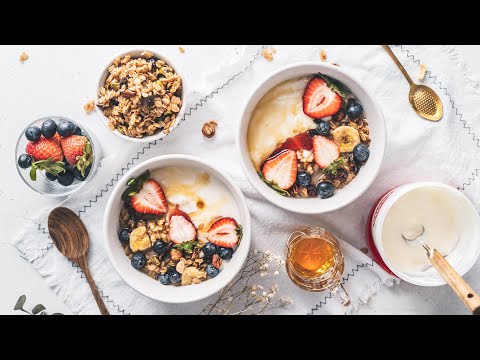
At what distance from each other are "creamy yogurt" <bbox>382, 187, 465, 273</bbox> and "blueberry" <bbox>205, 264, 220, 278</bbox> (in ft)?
1.64

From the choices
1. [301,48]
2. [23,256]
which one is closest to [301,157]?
[301,48]

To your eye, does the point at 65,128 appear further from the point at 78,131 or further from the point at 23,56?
the point at 23,56

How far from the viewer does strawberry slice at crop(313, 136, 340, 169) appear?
1585mm

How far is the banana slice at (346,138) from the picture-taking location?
1.58m

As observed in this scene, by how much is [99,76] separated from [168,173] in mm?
342

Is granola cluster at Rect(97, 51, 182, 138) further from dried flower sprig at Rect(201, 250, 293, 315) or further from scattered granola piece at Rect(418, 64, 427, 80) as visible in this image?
scattered granola piece at Rect(418, 64, 427, 80)

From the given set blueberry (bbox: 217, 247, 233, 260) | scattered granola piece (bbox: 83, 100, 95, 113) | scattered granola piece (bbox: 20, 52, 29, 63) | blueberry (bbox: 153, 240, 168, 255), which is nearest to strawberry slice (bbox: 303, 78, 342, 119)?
blueberry (bbox: 217, 247, 233, 260)

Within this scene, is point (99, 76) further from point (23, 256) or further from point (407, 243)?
point (407, 243)

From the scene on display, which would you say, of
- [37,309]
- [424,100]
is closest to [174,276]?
[37,309]

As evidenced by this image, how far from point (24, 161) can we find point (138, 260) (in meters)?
0.44

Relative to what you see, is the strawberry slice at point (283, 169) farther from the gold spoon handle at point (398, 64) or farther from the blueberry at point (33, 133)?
the blueberry at point (33, 133)

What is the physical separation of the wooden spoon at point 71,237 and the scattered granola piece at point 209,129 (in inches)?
18.5

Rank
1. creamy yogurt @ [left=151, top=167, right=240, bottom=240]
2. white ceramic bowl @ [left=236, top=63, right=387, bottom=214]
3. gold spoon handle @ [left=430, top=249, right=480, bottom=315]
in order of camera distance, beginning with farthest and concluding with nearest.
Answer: creamy yogurt @ [left=151, top=167, right=240, bottom=240] → white ceramic bowl @ [left=236, top=63, right=387, bottom=214] → gold spoon handle @ [left=430, top=249, right=480, bottom=315]

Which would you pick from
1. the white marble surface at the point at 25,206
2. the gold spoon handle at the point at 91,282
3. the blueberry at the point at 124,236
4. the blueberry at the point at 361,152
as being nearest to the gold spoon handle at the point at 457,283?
the white marble surface at the point at 25,206
